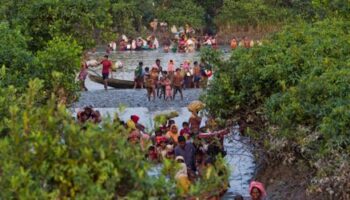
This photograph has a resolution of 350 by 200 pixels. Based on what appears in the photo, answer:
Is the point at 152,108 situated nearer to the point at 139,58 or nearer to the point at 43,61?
the point at 43,61

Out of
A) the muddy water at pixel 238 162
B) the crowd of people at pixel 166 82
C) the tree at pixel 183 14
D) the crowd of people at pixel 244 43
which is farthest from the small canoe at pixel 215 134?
the tree at pixel 183 14

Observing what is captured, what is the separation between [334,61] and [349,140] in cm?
321

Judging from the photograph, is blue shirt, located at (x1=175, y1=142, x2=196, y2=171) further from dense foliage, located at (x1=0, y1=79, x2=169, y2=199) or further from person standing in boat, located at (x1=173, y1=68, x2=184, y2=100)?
person standing in boat, located at (x1=173, y1=68, x2=184, y2=100)

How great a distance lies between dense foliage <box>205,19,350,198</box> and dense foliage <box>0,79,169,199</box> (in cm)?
462

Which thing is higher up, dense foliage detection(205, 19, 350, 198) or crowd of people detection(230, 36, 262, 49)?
dense foliage detection(205, 19, 350, 198)

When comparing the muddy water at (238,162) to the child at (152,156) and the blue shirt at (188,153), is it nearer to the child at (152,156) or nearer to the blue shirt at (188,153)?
the blue shirt at (188,153)

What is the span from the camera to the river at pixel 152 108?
14.9m

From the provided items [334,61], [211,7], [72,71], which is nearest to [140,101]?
[72,71]

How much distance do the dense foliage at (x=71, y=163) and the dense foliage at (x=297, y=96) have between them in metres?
4.62

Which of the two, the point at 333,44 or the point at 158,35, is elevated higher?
the point at 333,44

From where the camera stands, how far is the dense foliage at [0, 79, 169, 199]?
5.34 meters

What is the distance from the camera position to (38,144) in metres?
5.46

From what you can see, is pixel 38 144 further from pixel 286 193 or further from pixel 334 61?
pixel 334 61

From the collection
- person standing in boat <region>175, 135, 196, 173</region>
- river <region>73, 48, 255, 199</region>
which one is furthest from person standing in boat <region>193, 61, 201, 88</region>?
person standing in boat <region>175, 135, 196, 173</region>
